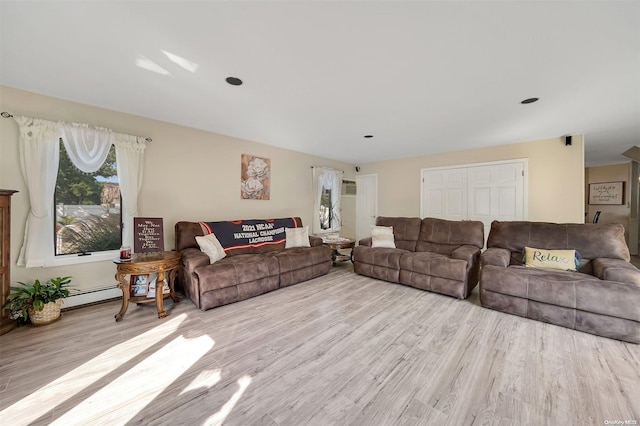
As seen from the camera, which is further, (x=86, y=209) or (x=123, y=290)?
(x=86, y=209)

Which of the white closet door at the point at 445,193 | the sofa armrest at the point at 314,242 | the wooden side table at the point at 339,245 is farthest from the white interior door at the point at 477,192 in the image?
the sofa armrest at the point at 314,242

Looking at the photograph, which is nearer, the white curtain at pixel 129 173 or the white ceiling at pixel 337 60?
the white ceiling at pixel 337 60

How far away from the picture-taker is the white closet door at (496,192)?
444 cm

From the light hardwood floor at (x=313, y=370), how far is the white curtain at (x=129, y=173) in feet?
3.60

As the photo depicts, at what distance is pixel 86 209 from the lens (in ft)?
9.55

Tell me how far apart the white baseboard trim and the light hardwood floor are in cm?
20

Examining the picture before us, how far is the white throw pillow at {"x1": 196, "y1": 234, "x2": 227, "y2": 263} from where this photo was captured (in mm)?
3134

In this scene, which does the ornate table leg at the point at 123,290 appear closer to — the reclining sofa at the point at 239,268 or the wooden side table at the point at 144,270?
the wooden side table at the point at 144,270

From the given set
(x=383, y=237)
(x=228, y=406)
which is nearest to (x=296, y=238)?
(x=383, y=237)

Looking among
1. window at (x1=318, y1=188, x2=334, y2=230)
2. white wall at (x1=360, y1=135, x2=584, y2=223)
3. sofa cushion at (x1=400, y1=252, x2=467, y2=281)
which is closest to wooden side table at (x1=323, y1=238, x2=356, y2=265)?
window at (x1=318, y1=188, x2=334, y2=230)

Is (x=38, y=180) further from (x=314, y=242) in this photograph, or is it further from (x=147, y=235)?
(x=314, y=242)

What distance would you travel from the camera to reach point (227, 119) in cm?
334

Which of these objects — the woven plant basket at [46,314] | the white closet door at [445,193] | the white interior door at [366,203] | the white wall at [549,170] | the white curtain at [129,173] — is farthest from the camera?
the white interior door at [366,203]

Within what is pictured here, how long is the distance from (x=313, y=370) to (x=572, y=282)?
8.78ft
